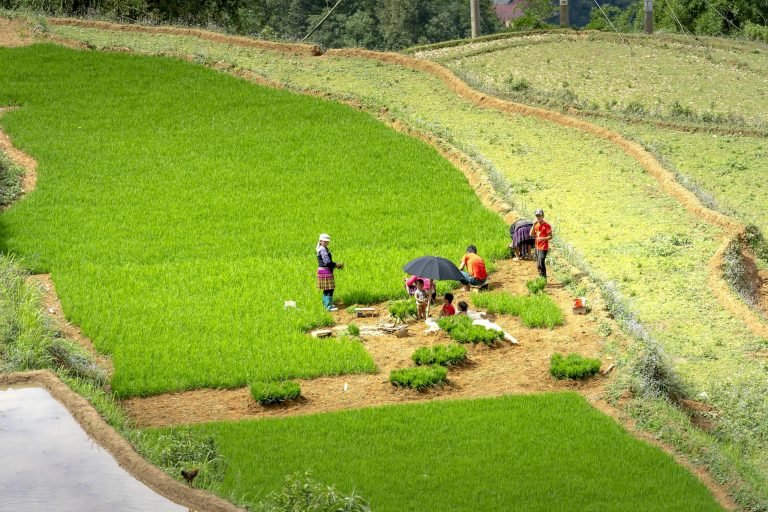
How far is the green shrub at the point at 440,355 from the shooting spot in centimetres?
1969

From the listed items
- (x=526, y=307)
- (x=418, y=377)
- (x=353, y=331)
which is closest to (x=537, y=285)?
(x=526, y=307)

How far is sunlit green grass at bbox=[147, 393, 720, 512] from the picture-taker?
580 inches

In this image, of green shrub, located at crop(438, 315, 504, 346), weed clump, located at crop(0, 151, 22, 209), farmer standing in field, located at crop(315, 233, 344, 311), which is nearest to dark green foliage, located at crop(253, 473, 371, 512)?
green shrub, located at crop(438, 315, 504, 346)

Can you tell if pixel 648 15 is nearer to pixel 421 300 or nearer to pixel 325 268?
pixel 421 300

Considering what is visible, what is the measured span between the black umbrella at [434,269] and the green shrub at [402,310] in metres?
0.71

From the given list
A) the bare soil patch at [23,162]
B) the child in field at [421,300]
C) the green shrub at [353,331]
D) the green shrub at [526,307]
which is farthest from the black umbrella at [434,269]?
the bare soil patch at [23,162]

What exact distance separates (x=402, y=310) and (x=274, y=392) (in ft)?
13.6

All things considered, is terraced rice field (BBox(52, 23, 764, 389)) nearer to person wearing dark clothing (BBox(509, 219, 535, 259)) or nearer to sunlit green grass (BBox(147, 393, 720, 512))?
person wearing dark clothing (BBox(509, 219, 535, 259))

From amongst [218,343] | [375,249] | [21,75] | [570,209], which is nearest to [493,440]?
[218,343]

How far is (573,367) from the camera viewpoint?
1894 centimetres

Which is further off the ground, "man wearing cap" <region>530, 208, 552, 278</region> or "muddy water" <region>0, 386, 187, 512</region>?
"man wearing cap" <region>530, 208, 552, 278</region>

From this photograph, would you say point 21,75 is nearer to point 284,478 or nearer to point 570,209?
point 570,209

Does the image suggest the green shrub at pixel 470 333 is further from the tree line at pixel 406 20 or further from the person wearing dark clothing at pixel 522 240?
the tree line at pixel 406 20

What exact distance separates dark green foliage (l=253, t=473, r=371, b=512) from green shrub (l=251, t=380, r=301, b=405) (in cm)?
399
